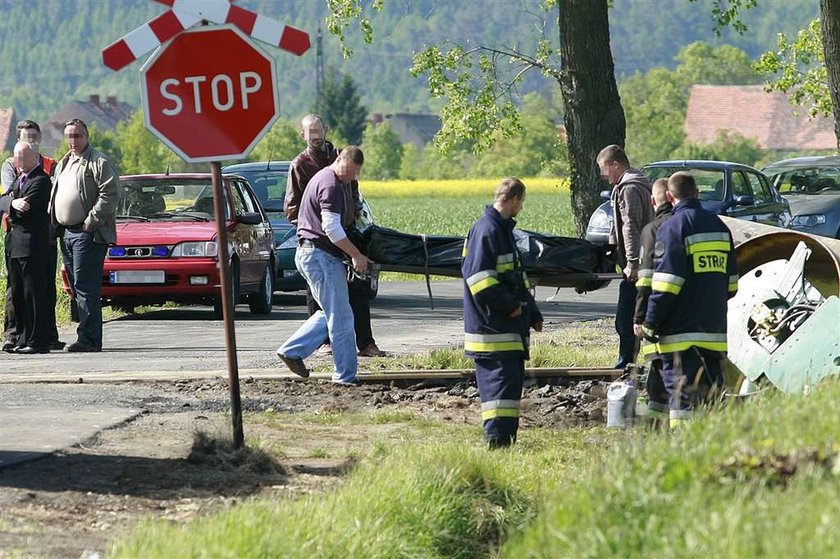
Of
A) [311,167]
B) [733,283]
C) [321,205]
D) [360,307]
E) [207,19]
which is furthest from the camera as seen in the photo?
[360,307]

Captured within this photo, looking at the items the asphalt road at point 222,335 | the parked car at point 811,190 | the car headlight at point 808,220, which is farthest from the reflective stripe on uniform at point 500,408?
the car headlight at point 808,220

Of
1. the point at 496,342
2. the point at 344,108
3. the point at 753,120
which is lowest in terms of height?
the point at 753,120

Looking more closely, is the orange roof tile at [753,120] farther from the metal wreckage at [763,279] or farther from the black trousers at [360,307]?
the metal wreckage at [763,279]

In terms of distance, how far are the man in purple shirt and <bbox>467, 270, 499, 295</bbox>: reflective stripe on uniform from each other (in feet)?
9.15

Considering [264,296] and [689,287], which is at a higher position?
[689,287]

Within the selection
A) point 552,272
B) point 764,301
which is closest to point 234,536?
point 764,301

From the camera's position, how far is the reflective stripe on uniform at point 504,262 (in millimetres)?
9570

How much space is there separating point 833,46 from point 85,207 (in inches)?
529

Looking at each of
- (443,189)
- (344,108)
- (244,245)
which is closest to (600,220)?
(244,245)

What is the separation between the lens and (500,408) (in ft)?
31.9

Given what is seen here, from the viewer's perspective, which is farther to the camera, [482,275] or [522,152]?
[522,152]

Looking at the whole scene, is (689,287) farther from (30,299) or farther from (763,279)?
(30,299)

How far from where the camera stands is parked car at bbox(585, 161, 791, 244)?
2611cm

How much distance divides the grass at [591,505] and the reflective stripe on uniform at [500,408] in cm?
68
